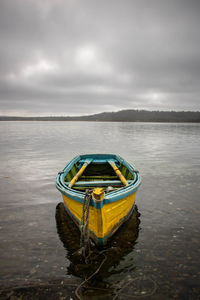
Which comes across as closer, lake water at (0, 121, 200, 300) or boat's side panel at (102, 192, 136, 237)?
lake water at (0, 121, 200, 300)

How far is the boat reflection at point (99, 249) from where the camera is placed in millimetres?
6207

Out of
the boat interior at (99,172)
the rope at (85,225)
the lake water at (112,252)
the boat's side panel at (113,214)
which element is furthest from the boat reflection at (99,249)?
the boat interior at (99,172)

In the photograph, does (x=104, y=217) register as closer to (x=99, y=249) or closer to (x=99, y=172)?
(x=99, y=249)


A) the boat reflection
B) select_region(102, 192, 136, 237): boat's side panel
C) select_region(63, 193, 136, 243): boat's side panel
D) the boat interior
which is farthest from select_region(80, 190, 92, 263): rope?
the boat interior

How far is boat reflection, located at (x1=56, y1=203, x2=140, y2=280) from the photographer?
6207mm

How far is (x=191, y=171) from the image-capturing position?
18.5 metres

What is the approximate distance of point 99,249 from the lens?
7.02 metres

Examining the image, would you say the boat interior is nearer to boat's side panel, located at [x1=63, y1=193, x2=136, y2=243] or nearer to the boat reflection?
the boat reflection

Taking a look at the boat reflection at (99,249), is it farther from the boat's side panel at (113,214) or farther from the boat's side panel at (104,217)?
the boat's side panel at (113,214)

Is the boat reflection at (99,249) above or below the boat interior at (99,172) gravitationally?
below

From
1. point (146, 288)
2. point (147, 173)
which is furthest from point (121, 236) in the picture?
point (147, 173)

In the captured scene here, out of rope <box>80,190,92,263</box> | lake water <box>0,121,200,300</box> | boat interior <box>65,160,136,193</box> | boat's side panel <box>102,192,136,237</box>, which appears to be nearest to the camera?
lake water <box>0,121,200,300</box>

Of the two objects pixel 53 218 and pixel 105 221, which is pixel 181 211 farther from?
pixel 53 218

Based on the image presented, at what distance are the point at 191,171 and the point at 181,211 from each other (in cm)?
936
